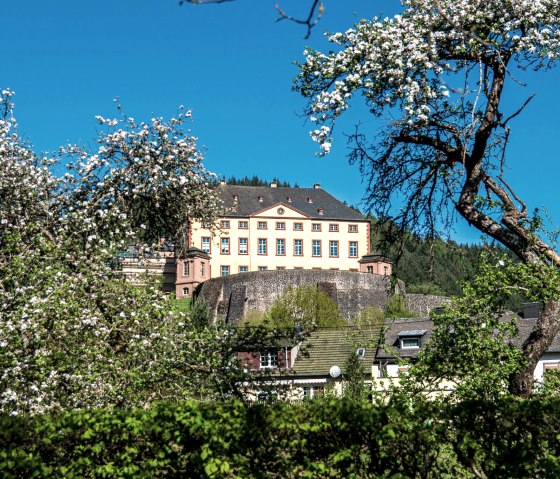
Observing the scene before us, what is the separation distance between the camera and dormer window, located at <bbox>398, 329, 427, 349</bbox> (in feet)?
132

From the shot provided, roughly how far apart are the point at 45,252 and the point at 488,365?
20.9 ft

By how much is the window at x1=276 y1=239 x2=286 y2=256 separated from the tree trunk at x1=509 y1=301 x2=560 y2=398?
243ft

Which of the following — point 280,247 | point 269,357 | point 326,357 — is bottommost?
point 326,357

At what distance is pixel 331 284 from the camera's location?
72.1 metres

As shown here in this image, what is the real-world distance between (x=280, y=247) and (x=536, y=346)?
74.4 meters

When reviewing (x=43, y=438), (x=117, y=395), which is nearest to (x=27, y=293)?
(x=117, y=395)

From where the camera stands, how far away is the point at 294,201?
86625mm

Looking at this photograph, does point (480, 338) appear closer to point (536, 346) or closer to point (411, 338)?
point (536, 346)

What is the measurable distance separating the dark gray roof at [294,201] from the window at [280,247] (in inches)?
151

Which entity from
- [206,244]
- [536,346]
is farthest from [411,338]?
[206,244]

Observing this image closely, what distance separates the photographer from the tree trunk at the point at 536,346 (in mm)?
9492

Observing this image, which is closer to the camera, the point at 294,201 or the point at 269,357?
the point at 269,357

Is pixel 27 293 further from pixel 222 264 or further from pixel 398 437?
pixel 222 264

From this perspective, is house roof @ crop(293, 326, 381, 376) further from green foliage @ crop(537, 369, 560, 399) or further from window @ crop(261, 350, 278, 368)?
green foliage @ crop(537, 369, 560, 399)
